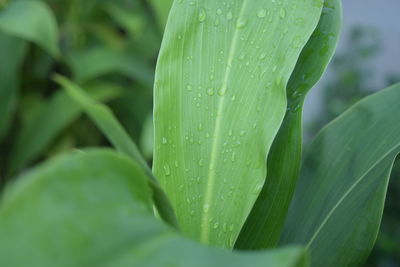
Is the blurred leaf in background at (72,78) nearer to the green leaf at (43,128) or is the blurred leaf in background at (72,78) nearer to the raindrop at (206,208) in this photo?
the green leaf at (43,128)

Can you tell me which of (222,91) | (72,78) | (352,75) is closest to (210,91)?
(222,91)

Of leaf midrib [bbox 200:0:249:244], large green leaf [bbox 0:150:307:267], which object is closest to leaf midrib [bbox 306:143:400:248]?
leaf midrib [bbox 200:0:249:244]

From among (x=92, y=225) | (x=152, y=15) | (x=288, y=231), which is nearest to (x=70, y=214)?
(x=92, y=225)

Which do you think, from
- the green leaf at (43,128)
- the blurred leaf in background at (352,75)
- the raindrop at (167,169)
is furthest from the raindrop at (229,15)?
the blurred leaf in background at (352,75)

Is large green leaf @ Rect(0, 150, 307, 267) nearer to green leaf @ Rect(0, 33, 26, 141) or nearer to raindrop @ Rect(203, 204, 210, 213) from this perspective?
raindrop @ Rect(203, 204, 210, 213)

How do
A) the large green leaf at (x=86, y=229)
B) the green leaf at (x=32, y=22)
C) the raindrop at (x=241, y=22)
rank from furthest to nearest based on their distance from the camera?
the green leaf at (x=32, y=22)
the raindrop at (x=241, y=22)
the large green leaf at (x=86, y=229)

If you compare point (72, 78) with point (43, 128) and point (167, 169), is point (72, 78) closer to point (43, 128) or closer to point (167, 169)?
point (43, 128)
